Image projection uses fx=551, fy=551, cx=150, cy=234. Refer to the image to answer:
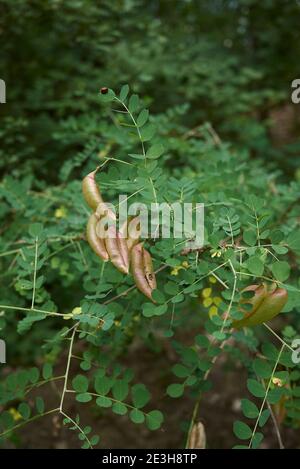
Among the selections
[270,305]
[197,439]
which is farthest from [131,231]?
[197,439]

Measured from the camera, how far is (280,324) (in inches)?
109

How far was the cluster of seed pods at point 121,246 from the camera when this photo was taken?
3.25 ft

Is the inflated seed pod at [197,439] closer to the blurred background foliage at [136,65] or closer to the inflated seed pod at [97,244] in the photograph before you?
the inflated seed pod at [97,244]

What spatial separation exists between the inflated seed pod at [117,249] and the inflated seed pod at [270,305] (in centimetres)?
25

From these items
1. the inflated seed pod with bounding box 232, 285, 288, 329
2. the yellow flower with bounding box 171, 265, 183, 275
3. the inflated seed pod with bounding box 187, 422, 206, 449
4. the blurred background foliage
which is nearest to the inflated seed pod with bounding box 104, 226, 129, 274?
the yellow flower with bounding box 171, 265, 183, 275

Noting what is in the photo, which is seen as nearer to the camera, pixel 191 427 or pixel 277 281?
pixel 277 281

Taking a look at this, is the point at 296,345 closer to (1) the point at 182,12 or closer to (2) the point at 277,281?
(2) the point at 277,281

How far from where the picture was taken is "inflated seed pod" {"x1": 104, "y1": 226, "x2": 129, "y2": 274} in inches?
38.3

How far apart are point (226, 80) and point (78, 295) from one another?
58.7 inches

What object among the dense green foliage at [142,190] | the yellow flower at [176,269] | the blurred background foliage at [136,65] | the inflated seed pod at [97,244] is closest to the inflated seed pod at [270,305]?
the dense green foliage at [142,190]

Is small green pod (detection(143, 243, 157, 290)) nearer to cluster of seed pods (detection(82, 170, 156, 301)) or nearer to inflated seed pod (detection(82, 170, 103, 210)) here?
cluster of seed pods (detection(82, 170, 156, 301))

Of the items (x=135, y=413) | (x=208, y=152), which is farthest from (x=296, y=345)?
(x=208, y=152)
